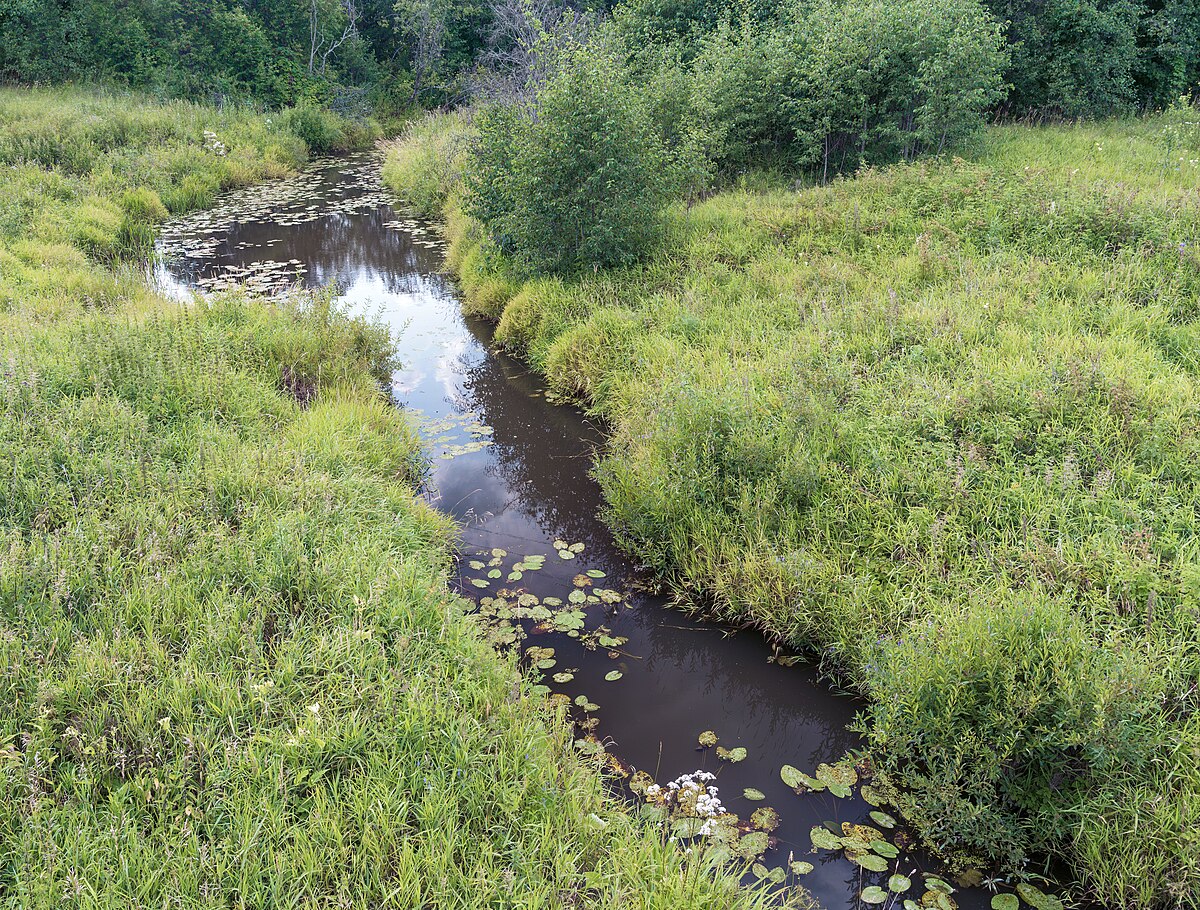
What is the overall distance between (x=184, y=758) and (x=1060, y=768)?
3.94 metres

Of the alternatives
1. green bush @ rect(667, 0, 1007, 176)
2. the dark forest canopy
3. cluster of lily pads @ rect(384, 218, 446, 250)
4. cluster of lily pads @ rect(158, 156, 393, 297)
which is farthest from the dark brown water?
the dark forest canopy

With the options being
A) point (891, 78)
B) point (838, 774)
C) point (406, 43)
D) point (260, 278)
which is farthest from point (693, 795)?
point (406, 43)

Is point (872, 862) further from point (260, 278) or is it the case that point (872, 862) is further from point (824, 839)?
point (260, 278)

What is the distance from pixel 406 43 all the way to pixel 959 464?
115 feet

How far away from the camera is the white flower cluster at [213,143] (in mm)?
18938

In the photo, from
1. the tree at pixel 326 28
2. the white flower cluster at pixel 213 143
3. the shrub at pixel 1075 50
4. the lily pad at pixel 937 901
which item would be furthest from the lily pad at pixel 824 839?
the tree at pixel 326 28

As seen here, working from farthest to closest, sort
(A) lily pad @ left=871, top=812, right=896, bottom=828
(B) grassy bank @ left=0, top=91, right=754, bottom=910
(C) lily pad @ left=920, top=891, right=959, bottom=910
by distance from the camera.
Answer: (A) lily pad @ left=871, top=812, right=896, bottom=828
(C) lily pad @ left=920, top=891, right=959, bottom=910
(B) grassy bank @ left=0, top=91, right=754, bottom=910

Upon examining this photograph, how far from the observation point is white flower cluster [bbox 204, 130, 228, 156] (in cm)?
1894

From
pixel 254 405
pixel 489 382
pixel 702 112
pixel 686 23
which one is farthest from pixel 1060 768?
pixel 686 23

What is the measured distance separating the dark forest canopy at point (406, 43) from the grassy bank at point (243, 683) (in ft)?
31.3

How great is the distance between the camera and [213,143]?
19.1m

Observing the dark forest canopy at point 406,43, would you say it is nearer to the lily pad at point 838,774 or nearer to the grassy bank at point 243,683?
the grassy bank at point 243,683

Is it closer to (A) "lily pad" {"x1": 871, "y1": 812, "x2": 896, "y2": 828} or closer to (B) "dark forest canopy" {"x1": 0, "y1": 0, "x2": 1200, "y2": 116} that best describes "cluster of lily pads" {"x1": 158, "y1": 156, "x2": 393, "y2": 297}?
(B) "dark forest canopy" {"x1": 0, "y1": 0, "x2": 1200, "y2": 116}

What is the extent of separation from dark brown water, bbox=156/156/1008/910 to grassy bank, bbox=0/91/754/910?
58cm
